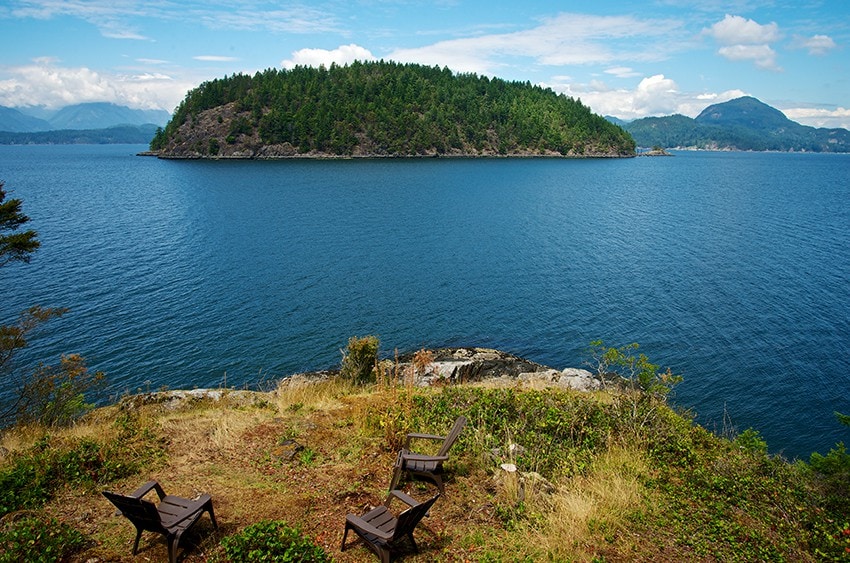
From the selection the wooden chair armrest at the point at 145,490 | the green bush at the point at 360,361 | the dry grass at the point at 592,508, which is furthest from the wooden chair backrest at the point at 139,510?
the green bush at the point at 360,361

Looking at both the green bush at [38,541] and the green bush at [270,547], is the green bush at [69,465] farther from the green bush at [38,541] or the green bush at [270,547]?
the green bush at [270,547]

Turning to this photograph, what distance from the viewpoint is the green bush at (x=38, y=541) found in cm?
702

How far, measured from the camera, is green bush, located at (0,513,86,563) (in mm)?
7016

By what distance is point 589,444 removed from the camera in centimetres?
1107

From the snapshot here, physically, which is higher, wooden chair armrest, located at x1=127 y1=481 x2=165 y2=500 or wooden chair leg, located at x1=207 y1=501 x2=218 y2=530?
wooden chair armrest, located at x1=127 y1=481 x2=165 y2=500

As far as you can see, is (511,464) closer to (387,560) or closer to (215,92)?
(387,560)

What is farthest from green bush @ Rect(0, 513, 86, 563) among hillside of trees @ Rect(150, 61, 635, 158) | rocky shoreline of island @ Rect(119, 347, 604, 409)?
hillside of trees @ Rect(150, 61, 635, 158)

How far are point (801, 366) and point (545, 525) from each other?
80.1ft

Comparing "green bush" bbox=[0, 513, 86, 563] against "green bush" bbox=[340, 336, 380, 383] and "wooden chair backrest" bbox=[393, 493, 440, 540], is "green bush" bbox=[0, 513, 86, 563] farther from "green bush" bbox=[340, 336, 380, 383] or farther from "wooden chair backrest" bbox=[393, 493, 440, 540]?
"green bush" bbox=[340, 336, 380, 383]

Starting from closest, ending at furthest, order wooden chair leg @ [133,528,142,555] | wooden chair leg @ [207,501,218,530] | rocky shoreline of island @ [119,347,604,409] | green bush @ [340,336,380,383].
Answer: wooden chair leg @ [133,528,142,555] < wooden chair leg @ [207,501,218,530] < rocky shoreline of island @ [119,347,604,409] < green bush @ [340,336,380,383]

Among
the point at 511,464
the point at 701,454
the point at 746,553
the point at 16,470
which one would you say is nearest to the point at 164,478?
the point at 16,470

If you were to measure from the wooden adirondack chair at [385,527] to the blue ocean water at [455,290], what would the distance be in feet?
57.5

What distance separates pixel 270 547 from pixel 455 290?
30266mm

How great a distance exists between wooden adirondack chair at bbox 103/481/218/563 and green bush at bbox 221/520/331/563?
0.67 meters
